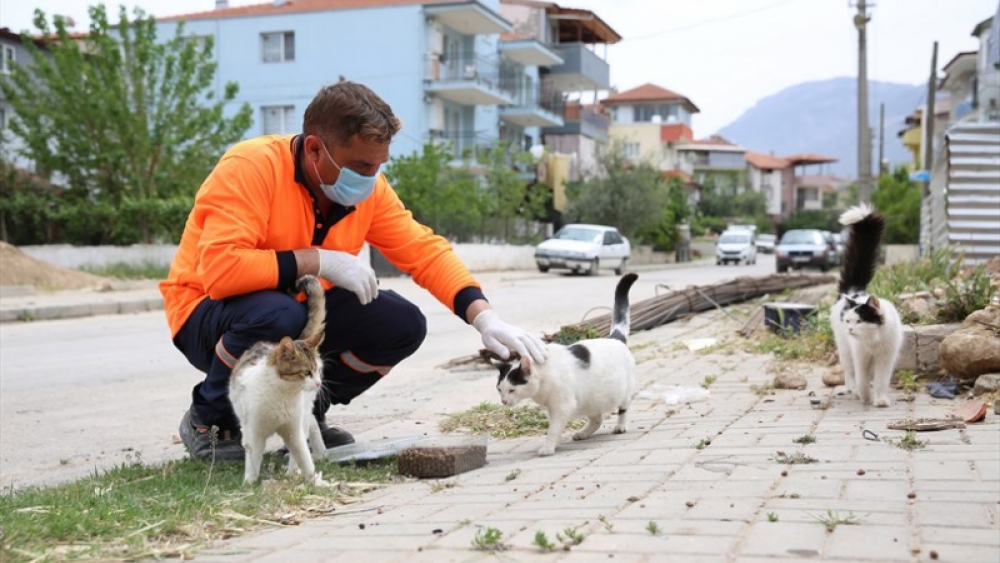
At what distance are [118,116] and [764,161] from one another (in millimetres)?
102156

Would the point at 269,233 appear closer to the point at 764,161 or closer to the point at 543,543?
the point at 543,543

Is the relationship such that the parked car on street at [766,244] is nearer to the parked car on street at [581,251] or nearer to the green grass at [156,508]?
the parked car on street at [581,251]

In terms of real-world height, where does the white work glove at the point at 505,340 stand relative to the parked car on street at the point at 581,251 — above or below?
above

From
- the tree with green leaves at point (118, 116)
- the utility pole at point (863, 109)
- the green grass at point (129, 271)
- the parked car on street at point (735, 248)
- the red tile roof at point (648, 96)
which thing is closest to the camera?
the green grass at point (129, 271)

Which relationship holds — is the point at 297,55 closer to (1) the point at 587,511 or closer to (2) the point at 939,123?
(1) the point at 587,511

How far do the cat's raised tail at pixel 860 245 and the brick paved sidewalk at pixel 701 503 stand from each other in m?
2.04

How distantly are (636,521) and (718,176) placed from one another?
337 feet

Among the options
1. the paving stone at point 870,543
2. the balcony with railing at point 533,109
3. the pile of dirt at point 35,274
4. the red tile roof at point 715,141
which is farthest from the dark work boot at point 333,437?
the red tile roof at point 715,141

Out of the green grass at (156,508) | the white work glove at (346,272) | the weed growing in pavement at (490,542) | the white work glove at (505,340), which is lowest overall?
the green grass at (156,508)

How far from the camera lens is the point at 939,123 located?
226 feet

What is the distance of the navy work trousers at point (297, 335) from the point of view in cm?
454

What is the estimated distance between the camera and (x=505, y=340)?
195 inches

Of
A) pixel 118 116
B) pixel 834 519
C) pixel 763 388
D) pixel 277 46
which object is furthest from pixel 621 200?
pixel 834 519

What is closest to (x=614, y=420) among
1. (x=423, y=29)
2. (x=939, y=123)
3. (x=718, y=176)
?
(x=423, y=29)
